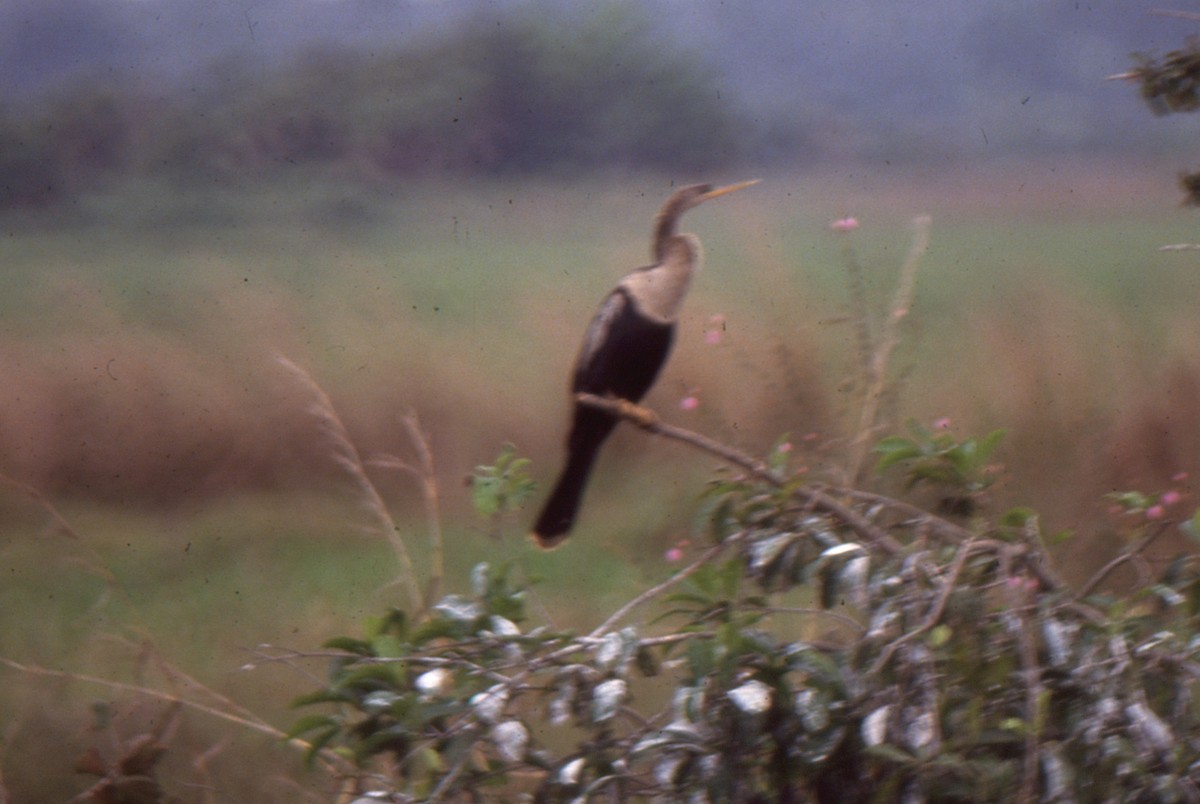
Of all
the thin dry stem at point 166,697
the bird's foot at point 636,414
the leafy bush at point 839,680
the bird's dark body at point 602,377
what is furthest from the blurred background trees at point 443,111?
the thin dry stem at point 166,697

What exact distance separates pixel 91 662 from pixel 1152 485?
192cm

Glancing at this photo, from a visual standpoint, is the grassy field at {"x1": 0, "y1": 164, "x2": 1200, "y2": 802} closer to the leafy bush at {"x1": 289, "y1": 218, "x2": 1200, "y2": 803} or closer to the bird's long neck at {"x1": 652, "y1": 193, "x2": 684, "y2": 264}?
the bird's long neck at {"x1": 652, "y1": 193, "x2": 684, "y2": 264}

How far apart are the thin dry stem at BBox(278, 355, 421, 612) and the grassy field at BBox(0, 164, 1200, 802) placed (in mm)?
17

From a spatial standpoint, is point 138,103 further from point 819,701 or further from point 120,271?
point 819,701

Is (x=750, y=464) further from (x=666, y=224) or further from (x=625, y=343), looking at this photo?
(x=666, y=224)

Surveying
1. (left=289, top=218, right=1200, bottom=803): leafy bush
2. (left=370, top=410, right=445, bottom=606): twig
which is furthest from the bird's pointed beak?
(left=370, top=410, right=445, bottom=606): twig

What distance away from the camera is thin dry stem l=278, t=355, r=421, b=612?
87.9 inches

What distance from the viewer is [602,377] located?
7.32 feet

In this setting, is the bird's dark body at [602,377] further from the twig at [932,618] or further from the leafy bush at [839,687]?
the twig at [932,618]

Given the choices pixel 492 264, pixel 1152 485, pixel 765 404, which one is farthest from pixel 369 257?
pixel 1152 485

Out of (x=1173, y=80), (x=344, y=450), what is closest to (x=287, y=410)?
(x=344, y=450)

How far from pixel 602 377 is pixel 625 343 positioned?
7cm

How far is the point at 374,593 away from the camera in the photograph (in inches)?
88.6

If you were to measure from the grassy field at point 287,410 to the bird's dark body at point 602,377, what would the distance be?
3 cm
